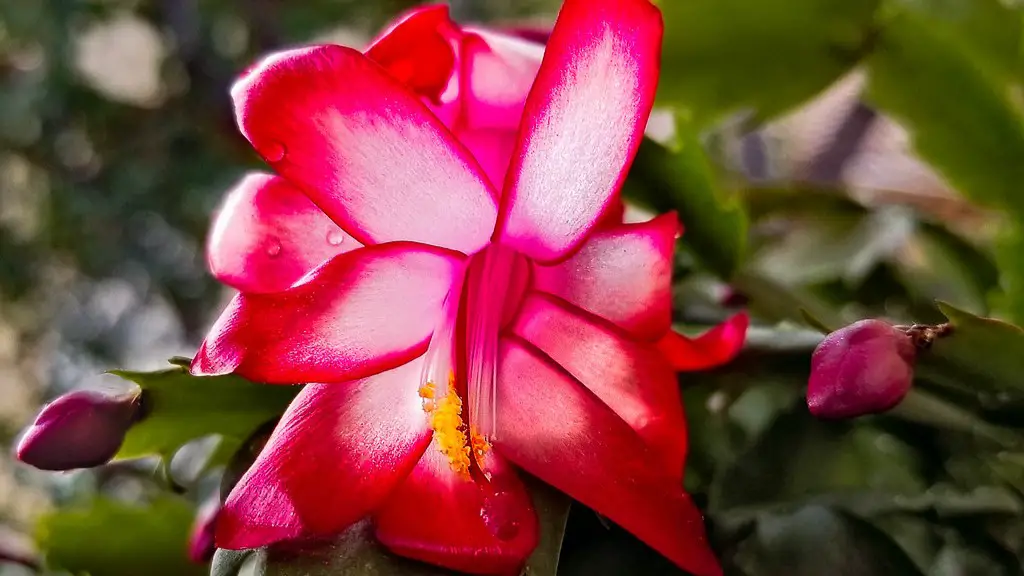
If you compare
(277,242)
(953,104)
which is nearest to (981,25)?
(953,104)

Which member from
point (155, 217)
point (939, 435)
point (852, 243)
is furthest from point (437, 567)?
point (155, 217)

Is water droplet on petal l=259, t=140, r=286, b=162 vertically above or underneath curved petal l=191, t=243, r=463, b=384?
above

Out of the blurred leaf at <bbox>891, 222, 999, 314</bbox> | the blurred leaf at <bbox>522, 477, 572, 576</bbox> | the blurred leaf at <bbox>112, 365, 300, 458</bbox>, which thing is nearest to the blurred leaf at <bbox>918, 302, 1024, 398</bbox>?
the blurred leaf at <bbox>522, 477, 572, 576</bbox>

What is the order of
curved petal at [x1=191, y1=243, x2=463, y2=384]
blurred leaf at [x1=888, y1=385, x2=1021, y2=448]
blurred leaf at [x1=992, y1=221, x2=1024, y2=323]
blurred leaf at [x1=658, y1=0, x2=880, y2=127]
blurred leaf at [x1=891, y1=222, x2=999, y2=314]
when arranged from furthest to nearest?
blurred leaf at [x1=891, y1=222, x2=999, y2=314], blurred leaf at [x1=658, y1=0, x2=880, y2=127], blurred leaf at [x1=992, y1=221, x2=1024, y2=323], blurred leaf at [x1=888, y1=385, x2=1021, y2=448], curved petal at [x1=191, y1=243, x2=463, y2=384]

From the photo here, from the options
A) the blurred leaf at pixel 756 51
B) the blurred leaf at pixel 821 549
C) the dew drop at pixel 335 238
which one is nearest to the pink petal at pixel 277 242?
the dew drop at pixel 335 238

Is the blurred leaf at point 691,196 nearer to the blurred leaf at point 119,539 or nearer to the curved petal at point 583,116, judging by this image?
the curved petal at point 583,116

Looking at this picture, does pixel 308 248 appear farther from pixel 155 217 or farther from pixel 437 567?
pixel 155 217

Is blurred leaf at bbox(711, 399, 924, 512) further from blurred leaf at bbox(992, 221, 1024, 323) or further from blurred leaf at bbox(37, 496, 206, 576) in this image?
blurred leaf at bbox(37, 496, 206, 576)
